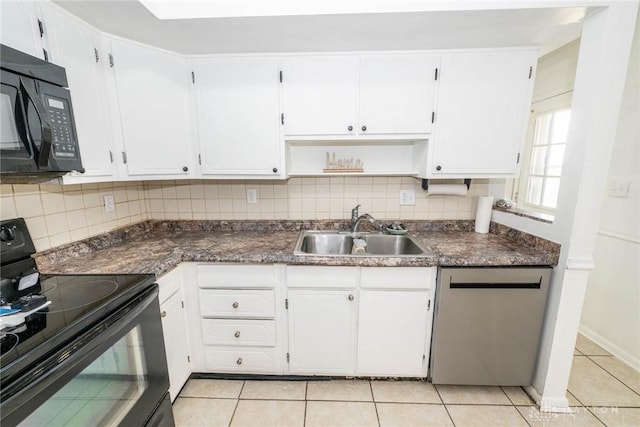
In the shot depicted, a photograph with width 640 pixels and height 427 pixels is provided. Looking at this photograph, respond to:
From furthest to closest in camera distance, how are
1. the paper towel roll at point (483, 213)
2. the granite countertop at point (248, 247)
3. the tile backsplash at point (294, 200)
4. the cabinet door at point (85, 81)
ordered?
1. the tile backsplash at point (294, 200)
2. the paper towel roll at point (483, 213)
3. the granite countertop at point (248, 247)
4. the cabinet door at point (85, 81)

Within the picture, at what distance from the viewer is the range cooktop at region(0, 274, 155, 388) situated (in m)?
0.71

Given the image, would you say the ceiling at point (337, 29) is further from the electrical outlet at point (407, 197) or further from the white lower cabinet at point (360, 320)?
the white lower cabinet at point (360, 320)

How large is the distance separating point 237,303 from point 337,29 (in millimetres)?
1636

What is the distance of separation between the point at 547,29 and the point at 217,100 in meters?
1.89

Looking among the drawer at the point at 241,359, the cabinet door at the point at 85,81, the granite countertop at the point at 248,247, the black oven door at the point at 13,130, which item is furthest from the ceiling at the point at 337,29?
the drawer at the point at 241,359

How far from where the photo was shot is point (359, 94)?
1.66 metres

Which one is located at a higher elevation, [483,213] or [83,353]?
[483,213]

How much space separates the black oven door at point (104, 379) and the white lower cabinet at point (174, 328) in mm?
264

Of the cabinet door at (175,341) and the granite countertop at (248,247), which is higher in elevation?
the granite countertop at (248,247)

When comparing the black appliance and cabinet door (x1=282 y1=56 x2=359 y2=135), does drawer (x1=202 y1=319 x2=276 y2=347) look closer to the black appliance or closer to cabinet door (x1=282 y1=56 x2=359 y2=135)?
the black appliance

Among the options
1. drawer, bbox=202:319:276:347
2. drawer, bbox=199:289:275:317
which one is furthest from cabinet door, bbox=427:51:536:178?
drawer, bbox=202:319:276:347

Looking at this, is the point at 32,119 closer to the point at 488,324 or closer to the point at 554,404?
the point at 488,324

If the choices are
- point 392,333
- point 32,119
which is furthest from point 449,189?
point 32,119

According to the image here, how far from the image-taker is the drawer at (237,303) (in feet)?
5.32
